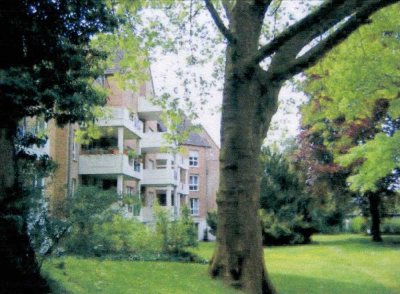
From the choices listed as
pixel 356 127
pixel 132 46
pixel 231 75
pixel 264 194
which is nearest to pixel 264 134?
pixel 231 75

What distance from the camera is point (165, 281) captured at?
A: 36.2ft

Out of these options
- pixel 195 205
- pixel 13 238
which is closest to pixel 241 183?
pixel 13 238

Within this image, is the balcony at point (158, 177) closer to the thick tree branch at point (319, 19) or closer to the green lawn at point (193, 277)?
the green lawn at point (193, 277)

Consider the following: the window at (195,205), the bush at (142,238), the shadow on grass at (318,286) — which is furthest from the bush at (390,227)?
the shadow on grass at (318,286)

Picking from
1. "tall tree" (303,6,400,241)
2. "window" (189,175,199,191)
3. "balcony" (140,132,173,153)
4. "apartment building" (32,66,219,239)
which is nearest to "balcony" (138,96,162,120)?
"apartment building" (32,66,219,239)

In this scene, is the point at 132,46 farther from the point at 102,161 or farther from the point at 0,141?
the point at 102,161

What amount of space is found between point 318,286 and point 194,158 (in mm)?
53380

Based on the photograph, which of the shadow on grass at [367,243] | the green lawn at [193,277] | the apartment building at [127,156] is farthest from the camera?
the shadow on grass at [367,243]

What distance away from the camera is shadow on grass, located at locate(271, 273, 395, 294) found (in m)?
13.5

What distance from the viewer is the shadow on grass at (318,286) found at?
44.4 feet

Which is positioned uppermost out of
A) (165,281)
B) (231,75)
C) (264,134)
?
(231,75)

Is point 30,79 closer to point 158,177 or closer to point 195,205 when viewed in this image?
point 158,177

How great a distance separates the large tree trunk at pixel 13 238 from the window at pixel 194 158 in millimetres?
59064

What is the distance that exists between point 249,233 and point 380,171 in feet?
14.8
